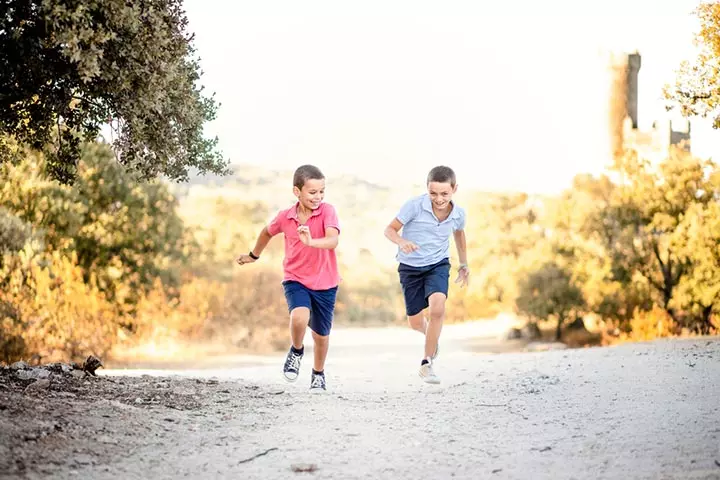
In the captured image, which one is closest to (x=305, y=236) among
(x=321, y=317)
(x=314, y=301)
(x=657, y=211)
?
(x=314, y=301)

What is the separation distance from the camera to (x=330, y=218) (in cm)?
882

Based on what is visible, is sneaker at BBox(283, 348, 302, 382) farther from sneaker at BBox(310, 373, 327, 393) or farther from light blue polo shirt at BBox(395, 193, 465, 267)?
light blue polo shirt at BBox(395, 193, 465, 267)

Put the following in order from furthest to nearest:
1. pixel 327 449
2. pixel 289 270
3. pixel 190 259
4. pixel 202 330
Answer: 1. pixel 190 259
2. pixel 202 330
3. pixel 289 270
4. pixel 327 449

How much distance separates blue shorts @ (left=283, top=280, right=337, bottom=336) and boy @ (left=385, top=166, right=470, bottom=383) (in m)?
0.89

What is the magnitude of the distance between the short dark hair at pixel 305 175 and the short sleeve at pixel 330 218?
35 cm

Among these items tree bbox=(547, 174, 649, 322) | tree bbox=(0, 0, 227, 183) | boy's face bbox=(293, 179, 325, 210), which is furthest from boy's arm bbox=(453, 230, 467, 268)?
tree bbox=(547, 174, 649, 322)

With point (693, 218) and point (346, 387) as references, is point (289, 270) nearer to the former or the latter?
point (346, 387)

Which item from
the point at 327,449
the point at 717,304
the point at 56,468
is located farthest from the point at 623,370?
the point at 717,304

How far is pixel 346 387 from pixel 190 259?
1895cm

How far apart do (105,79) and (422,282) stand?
12.4 feet

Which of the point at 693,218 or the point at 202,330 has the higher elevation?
the point at 693,218

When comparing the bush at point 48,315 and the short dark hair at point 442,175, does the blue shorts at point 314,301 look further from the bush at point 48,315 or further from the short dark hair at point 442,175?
the bush at point 48,315

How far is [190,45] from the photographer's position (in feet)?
30.7

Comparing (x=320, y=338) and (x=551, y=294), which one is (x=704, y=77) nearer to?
(x=320, y=338)
